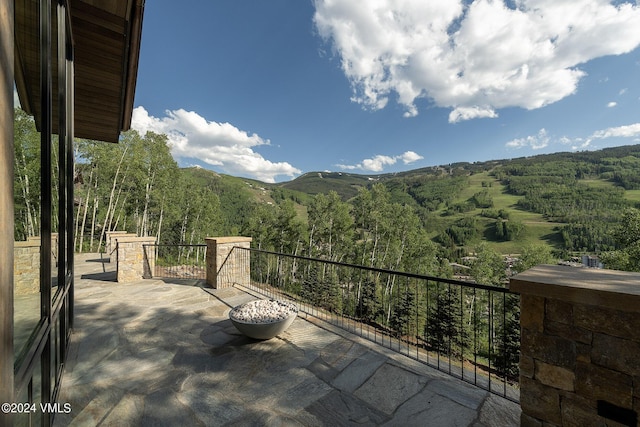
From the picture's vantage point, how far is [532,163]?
368 feet

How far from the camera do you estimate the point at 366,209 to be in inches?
1097

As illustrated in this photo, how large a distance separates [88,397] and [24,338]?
4.62 ft

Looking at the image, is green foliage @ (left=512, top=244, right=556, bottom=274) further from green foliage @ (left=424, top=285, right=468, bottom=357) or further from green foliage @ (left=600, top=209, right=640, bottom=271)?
green foliage @ (left=424, top=285, right=468, bottom=357)

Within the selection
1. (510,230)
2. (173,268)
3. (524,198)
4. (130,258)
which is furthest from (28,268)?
(524,198)

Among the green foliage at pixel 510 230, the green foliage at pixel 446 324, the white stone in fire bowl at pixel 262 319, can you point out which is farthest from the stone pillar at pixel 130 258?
the green foliage at pixel 510 230

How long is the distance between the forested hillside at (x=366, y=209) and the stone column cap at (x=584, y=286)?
276cm

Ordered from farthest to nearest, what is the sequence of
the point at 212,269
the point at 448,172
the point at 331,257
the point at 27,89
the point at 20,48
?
the point at 448,172 < the point at 331,257 < the point at 212,269 < the point at 27,89 < the point at 20,48

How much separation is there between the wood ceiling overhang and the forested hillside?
1.19 feet

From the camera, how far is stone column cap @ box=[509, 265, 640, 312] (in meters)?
1.41

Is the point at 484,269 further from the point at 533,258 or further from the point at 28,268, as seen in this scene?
the point at 28,268

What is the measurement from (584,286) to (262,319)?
2975mm

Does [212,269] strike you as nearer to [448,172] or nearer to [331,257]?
[331,257]

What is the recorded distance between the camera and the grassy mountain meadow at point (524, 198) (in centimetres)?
5884

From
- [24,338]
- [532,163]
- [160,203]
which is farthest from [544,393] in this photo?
[532,163]
